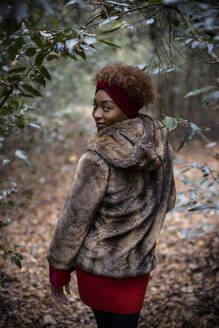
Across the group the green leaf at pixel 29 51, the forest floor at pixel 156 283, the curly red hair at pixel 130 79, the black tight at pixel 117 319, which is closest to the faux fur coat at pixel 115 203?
the curly red hair at pixel 130 79

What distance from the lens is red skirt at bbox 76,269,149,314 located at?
1669 mm

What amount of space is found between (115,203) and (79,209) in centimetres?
20

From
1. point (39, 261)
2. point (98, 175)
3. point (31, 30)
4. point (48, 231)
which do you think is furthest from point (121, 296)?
point (48, 231)

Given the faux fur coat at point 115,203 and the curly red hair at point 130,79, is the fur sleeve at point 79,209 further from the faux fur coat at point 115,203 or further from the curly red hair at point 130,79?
the curly red hair at point 130,79

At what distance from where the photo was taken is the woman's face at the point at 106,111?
1.58m

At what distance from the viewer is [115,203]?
1.60 meters

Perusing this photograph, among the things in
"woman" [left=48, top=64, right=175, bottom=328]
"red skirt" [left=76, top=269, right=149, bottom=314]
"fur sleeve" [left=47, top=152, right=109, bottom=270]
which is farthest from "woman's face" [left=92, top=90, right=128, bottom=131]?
"red skirt" [left=76, top=269, right=149, bottom=314]

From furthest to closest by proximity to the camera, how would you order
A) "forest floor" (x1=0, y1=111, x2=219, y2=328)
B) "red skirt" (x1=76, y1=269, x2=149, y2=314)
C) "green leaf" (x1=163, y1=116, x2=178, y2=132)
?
"forest floor" (x1=0, y1=111, x2=219, y2=328)
"red skirt" (x1=76, y1=269, x2=149, y2=314)
"green leaf" (x1=163, y1=116, x2=178, y2=132)

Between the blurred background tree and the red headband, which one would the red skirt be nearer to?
the blurred background tree

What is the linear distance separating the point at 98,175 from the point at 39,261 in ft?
9.61

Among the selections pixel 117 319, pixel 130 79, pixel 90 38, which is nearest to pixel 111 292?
pixel 117 319

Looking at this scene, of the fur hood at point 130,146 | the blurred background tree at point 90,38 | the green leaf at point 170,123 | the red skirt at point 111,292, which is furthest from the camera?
the red skirt at point 111,292

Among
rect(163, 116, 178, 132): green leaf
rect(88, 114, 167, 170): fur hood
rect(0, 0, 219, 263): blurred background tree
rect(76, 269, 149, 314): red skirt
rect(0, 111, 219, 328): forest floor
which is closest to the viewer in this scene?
rect(0, 0, 219, 263): blurred background tree

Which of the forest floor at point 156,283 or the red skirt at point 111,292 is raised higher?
the red skirt at point 111,292
